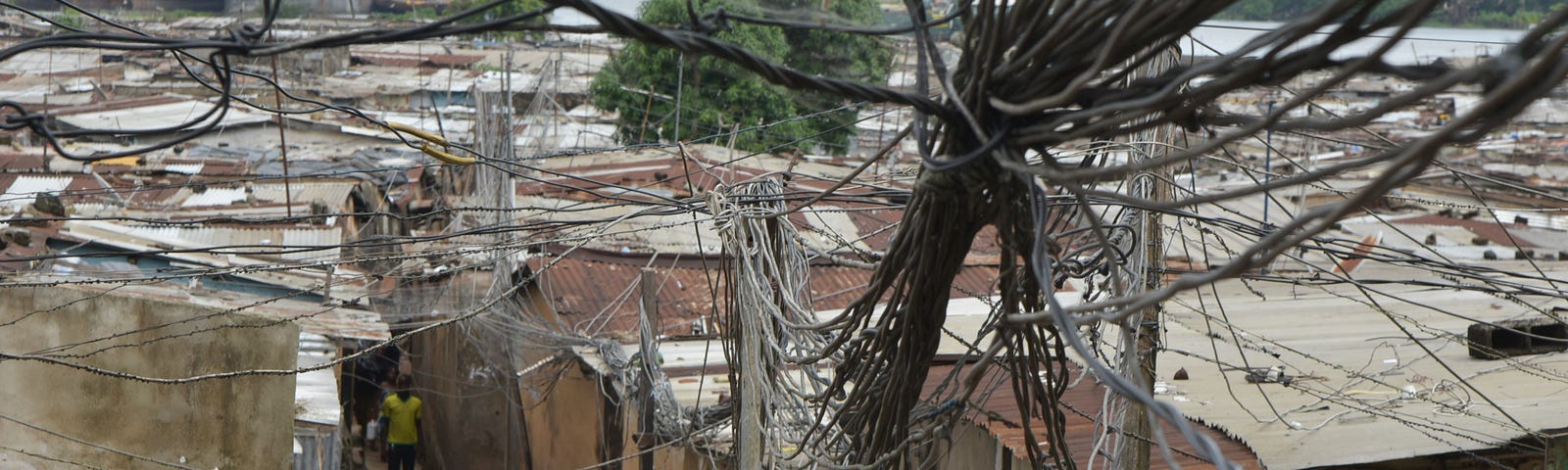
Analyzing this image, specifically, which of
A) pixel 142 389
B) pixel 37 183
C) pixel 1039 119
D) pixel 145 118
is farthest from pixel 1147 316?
pixel 145 118

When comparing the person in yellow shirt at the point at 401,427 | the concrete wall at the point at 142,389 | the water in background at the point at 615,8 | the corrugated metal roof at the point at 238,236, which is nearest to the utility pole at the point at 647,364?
the water in background at the point at 615,8

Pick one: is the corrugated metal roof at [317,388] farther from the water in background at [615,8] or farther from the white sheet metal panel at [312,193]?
the white sheet metal panel at [312,193]

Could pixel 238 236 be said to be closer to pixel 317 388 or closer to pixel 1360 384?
pixel 317 388

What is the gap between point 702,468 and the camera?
28.2ft

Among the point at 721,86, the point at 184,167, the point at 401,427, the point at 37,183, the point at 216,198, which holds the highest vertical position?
the point at 721,86

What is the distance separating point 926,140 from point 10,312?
6.58 metres

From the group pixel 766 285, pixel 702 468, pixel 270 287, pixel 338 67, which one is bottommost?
pixel 702 468

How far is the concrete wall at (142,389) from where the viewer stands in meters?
7.35

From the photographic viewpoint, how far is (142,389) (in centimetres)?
755

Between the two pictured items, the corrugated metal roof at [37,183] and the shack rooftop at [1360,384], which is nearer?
the shack rooftop at [1360,384]

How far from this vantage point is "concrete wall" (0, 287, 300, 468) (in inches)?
289

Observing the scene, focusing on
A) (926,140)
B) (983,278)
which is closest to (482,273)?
(983,278)

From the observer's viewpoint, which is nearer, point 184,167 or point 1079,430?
point 1079,430

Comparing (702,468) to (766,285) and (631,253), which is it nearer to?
(766,285)
